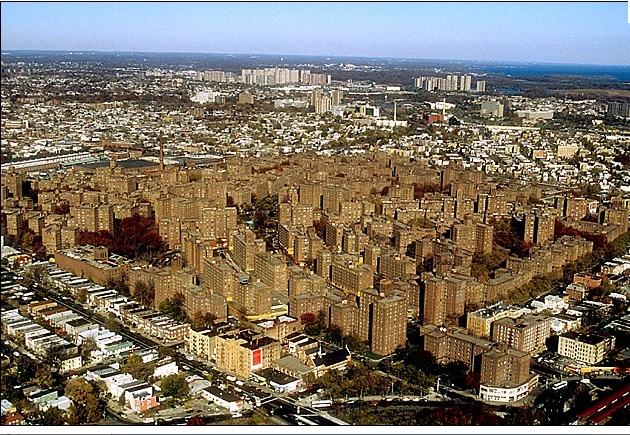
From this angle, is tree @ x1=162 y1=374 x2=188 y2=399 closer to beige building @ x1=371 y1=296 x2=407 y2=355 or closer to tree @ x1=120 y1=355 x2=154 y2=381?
tree @ x1=120 y1=355 x2=154 y2=381

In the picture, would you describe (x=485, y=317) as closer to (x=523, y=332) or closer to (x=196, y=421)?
(x=523, y=332)

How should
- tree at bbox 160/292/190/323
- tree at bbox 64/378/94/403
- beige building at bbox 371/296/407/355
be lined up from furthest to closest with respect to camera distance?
1. tree at bbox 160/292/190/323
2. beige building at bbox 371/296/407/355
3. tree at bbox 64/378/94/403

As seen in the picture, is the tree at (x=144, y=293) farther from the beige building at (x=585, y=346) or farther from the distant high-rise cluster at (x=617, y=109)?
the distant high-rise cluster at (x=617, y=109)

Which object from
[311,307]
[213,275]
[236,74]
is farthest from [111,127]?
[311,307]

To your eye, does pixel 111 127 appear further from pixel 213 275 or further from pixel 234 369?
pixel 234 369

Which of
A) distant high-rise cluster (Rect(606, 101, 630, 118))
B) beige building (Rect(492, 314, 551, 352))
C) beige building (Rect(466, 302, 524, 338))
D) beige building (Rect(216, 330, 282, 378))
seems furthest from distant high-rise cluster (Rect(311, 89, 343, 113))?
beige building (Rect(216, 330, 282, 378))

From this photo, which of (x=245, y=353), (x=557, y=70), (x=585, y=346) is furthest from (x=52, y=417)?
(x=557, y=70)
